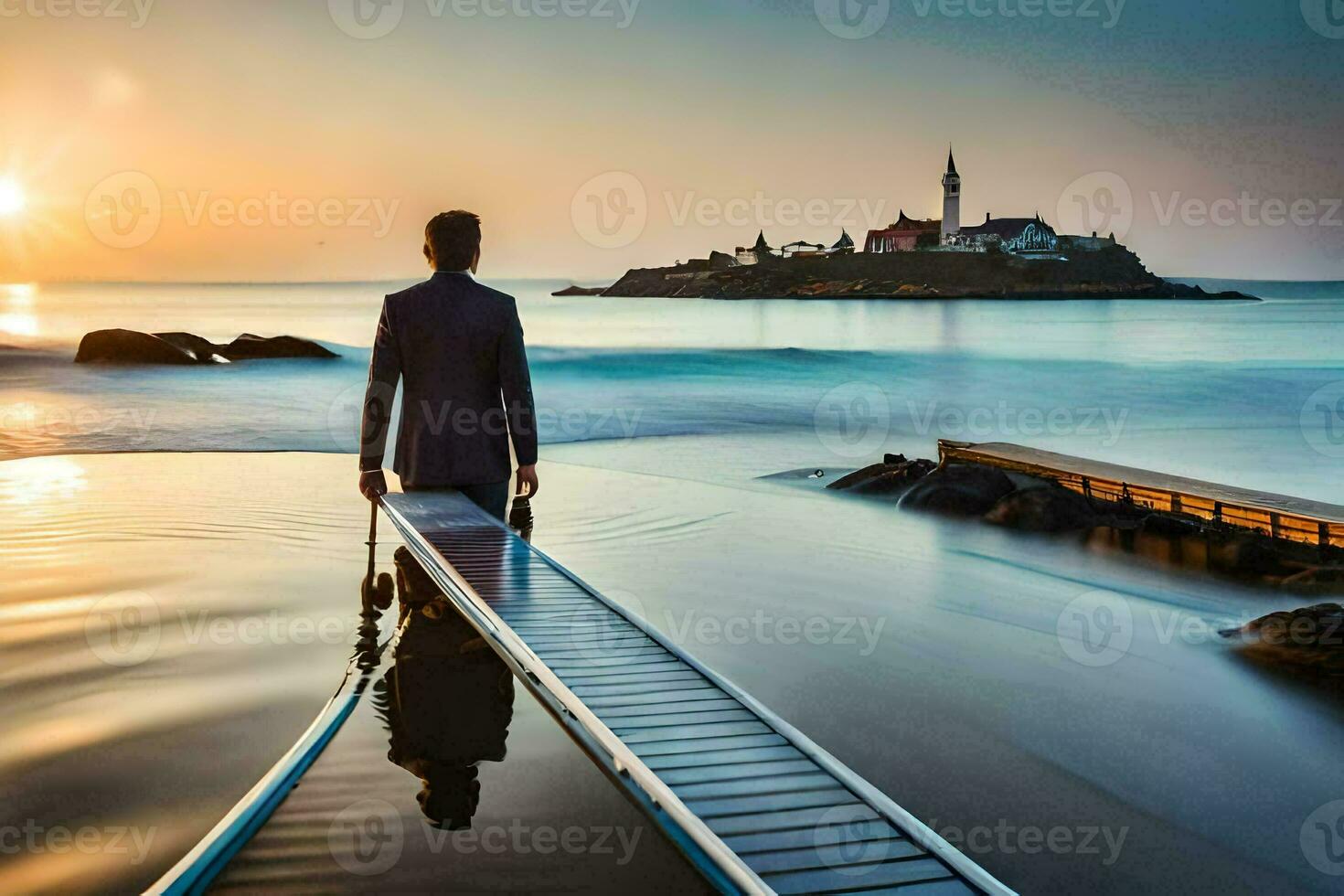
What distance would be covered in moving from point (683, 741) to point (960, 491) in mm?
7633

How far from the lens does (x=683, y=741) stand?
140 inches

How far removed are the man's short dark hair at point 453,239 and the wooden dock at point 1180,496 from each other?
21.3 feet

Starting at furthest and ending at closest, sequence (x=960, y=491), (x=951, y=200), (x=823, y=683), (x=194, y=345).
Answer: (x=951, y=200) < (x=194, y=345) < (x=960, y=491) < (x=823, y=683)

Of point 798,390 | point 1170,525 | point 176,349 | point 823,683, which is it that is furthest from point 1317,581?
point 176,349

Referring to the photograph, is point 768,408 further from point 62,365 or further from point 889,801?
point 889,801

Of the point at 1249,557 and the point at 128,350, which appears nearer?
the point at 1249,557

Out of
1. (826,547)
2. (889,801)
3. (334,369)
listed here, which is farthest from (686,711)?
(334,369)

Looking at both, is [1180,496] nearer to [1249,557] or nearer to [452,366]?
[1249,557]

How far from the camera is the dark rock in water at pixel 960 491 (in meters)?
10.4

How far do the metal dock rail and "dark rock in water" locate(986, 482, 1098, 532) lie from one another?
592 cm

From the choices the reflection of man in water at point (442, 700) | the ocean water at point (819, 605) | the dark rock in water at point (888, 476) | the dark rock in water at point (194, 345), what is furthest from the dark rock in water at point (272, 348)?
the reflection of man in water at point (442, 700)

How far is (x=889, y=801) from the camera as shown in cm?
312

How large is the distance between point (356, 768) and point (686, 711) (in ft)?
4.75

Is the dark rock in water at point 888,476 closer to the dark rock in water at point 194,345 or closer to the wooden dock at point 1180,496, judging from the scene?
the wooden dock at point 1180,496
